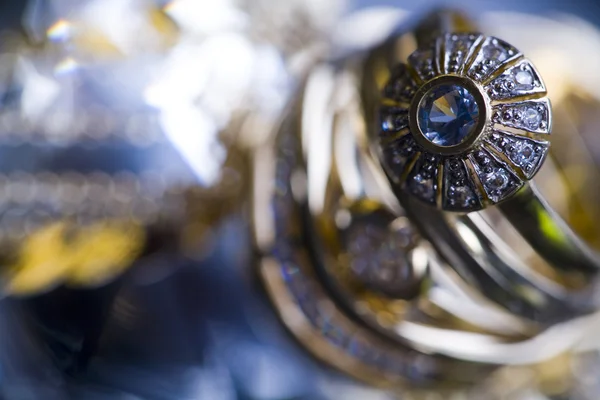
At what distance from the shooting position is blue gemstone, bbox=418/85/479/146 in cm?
28

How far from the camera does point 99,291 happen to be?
0.43 m

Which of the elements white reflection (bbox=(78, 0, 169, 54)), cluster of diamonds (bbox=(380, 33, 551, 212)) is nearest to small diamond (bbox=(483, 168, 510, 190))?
cluster of diamonds (bbox=(380, 33, 551, 212))

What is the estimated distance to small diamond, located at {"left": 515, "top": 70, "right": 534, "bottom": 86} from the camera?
291 millimetres

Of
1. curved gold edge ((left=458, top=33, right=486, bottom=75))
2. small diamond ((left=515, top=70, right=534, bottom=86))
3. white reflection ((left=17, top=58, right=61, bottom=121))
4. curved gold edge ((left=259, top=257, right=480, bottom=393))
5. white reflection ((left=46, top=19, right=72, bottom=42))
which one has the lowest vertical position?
curved gold edge ((left=259, top=257, right=480, bottom=393))

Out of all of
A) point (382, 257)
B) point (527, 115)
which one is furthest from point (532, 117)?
point (382, 257)

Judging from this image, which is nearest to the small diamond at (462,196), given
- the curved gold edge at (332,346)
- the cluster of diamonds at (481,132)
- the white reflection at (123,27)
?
the cluster of diamonds at (481,132)

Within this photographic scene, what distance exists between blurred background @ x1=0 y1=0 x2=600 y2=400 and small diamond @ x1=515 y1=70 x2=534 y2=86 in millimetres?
151

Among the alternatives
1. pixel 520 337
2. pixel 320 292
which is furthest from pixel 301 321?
pixel 520 337

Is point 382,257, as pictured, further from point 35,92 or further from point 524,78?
point 35,92

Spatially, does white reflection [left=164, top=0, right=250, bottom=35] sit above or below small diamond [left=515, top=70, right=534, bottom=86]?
below

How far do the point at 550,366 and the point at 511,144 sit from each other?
17cm

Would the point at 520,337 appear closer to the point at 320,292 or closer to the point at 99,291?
the point at 320,292

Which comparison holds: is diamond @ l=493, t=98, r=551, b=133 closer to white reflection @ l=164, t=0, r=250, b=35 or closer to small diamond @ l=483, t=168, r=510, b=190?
small diamond @ l=483, t=168, r=510, b=190

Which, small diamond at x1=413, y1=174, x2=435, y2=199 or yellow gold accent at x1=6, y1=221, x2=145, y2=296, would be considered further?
yellow gold accent at x1=6, y1=221, x2=145, y2=296
